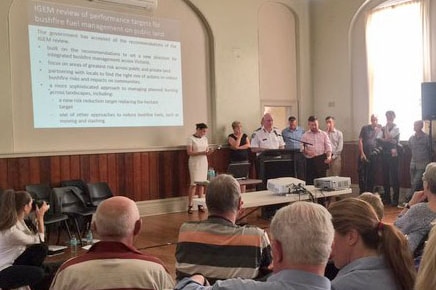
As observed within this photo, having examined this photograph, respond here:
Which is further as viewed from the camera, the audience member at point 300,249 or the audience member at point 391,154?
the audience member at point 391,154

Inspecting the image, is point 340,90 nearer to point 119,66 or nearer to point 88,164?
point 119,66

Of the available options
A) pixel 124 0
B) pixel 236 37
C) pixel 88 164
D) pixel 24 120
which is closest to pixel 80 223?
pixel 88 164

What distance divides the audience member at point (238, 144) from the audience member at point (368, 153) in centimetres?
208

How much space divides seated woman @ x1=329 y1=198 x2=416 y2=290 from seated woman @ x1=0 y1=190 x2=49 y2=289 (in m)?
2.11

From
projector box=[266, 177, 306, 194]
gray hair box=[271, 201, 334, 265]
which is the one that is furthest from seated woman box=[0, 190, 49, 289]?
projector box=[266, 177, 306, 194]

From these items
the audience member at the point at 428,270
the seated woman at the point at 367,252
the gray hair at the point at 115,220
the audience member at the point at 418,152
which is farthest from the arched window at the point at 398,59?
the audience member at the point at 428,270

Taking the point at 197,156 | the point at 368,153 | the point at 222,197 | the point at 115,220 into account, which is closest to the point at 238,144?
the point at 197,156

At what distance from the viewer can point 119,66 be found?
735cm

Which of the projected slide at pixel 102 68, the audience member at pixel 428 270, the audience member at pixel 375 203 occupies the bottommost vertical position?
the audience member at pixel 375 203

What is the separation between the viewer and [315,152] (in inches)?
303

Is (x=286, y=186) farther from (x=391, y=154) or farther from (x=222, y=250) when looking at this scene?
(x=391, y=154)

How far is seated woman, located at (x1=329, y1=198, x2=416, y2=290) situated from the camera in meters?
1.54

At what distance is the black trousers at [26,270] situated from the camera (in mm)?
2928

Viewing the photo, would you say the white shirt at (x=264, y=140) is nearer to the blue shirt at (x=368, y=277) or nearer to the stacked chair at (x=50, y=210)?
the stacked chair at (x=50, y=210)
